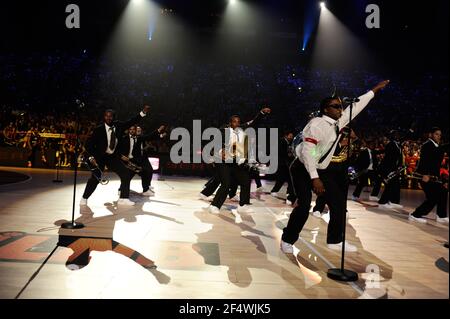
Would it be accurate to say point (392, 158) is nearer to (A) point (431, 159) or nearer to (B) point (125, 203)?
(A) point (431, 159)

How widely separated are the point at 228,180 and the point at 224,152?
497mm

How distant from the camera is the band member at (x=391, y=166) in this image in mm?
8406

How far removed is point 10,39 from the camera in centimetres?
1848

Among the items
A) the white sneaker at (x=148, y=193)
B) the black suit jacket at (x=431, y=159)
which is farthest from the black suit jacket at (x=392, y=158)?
the white sneaker at (x=148, y=193)

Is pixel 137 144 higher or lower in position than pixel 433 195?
higher

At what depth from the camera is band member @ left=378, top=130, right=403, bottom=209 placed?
8.41 m

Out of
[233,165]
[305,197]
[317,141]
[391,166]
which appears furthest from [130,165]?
[391,166]

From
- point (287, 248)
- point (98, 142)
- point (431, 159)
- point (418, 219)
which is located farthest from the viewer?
point (418, 219)

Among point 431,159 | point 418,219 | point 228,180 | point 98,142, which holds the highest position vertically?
point 98,142

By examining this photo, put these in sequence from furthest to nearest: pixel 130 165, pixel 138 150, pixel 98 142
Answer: pixel 138 150 < pixel 130 165 < pixel 98 142

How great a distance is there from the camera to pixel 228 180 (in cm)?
665

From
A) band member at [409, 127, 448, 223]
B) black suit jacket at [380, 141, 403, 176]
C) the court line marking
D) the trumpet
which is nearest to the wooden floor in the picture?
the court line marking

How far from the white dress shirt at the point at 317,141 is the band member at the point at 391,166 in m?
4.88

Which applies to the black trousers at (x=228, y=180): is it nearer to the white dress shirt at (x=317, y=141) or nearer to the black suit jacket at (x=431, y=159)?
the white dress shirt at (x=317, y=141)
